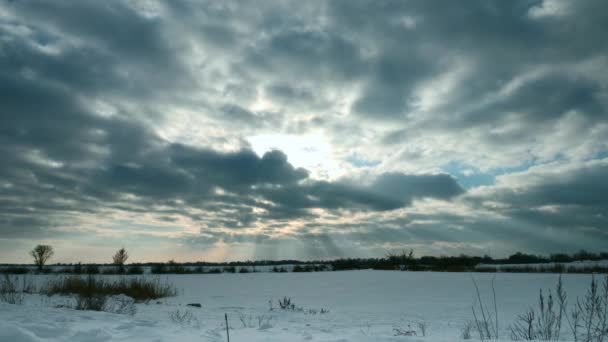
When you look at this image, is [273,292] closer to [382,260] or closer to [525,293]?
[525,293]

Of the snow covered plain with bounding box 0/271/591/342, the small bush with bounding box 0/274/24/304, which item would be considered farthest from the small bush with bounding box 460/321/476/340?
the small bush with bounding box 0/274/24/304

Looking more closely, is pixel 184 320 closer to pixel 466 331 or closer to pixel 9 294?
pixel 466 331

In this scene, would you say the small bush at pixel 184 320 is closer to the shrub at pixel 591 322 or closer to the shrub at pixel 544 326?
the shrub at pixel 544 326

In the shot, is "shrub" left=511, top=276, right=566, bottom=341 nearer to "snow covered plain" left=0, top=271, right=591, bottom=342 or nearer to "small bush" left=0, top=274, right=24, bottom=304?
"snow covered plain" left=0, top=271, right=591, bottom=342

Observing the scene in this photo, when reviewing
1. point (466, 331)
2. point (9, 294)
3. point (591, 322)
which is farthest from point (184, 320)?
point (591, 322)

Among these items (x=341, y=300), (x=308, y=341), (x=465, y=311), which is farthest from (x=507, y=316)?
(x=308, y=341)

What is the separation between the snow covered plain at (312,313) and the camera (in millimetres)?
4688

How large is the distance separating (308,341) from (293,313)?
5.23m

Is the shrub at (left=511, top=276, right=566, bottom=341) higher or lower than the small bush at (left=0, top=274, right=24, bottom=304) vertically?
higher

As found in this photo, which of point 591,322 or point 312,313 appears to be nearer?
point 591,322

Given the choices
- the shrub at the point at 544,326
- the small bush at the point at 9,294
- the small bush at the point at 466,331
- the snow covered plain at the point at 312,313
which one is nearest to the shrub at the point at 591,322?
the shrub at the point at 544,326

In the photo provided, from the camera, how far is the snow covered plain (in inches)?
185

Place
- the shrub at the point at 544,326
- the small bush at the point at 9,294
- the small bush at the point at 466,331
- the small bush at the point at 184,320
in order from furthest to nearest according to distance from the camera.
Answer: the small bush at the point at 9,294, the small bush at the point at 184,320, the small bush at the point at 466,331, the shrub at the point at 544,326

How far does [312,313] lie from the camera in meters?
9.58
